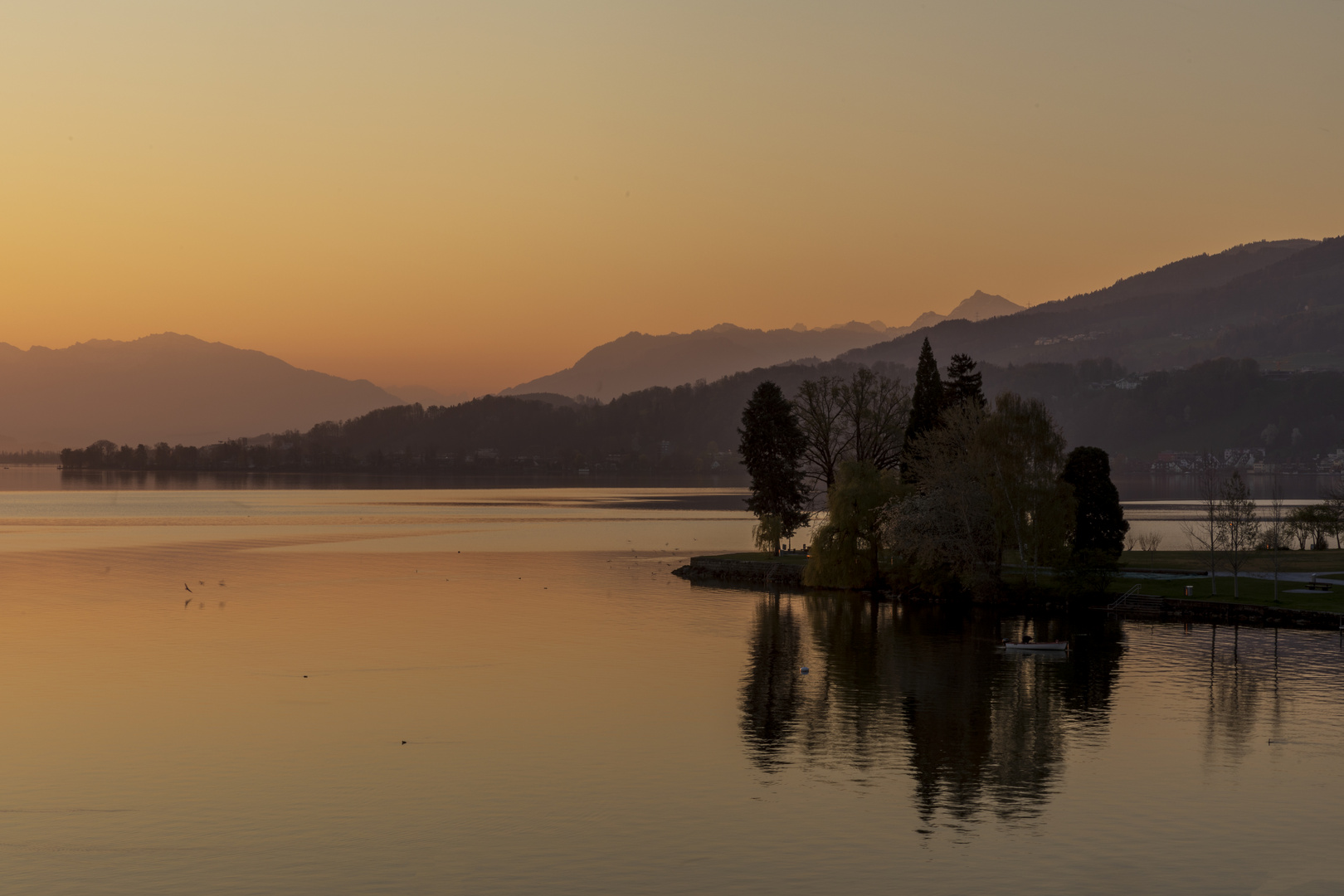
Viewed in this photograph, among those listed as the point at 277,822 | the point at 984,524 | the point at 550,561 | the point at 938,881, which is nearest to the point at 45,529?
the point at 550,561

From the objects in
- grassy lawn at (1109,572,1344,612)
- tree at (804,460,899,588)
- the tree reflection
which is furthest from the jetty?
the tree reflection

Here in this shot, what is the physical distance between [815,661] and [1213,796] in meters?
29.9

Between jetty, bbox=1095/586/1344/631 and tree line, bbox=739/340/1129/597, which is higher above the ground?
tree line, bbox=739/340/1129/597

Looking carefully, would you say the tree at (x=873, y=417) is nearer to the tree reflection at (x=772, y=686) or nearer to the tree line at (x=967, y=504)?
the tree line at (x=967, y=504)

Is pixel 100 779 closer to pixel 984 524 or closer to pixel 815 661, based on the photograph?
pixel 815 661

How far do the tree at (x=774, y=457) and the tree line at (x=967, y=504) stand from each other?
7.59 feet

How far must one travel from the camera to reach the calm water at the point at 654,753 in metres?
33.5

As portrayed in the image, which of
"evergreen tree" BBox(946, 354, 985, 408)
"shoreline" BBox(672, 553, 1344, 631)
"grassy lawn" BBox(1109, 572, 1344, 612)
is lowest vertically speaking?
"shoreline" BBox(672, 553, 1344, 631)

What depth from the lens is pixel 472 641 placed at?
74.7m

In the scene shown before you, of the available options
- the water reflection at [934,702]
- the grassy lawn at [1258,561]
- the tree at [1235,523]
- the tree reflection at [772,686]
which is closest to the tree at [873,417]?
the grassy lawn at [1258,561]

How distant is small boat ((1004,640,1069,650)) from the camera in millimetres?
70688

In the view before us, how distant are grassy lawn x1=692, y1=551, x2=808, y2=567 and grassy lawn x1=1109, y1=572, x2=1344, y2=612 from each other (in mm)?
31373

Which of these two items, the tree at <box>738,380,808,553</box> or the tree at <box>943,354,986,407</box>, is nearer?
the tree at <box>943,354,986,407</box>

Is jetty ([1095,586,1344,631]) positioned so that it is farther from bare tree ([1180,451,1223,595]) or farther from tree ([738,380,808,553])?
tree ([738,380,808,553])
